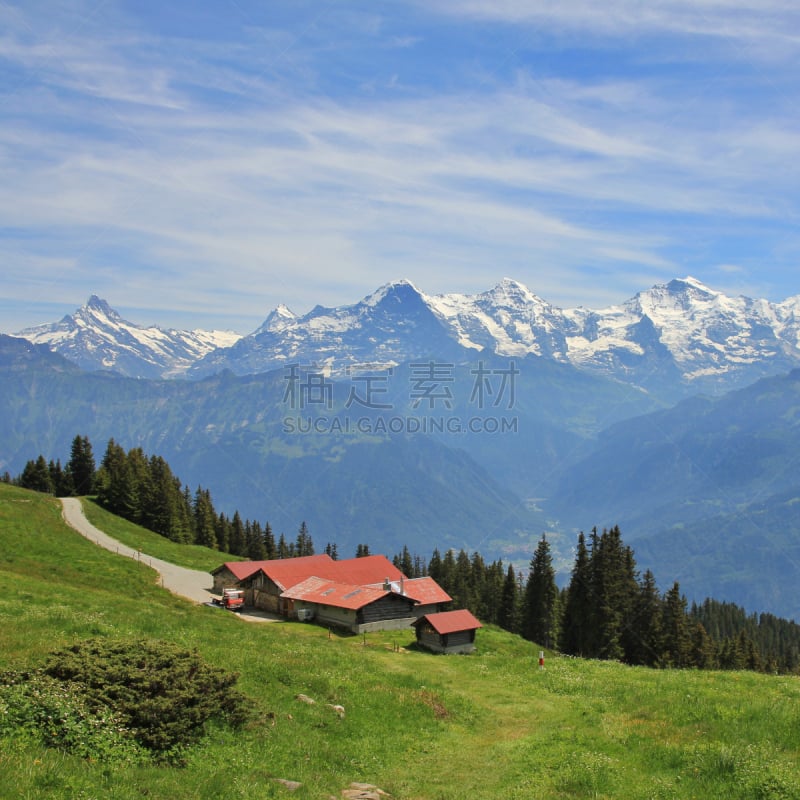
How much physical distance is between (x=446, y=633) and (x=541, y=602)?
45013 mm

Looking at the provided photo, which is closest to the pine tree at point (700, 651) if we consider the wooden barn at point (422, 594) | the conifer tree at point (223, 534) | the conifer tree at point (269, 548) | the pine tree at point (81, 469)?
the wooden barn at point (422, 594)

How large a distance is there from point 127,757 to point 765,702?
66.9 feet

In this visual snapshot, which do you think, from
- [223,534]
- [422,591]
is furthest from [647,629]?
[223,534]

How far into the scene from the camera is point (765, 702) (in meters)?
23.5

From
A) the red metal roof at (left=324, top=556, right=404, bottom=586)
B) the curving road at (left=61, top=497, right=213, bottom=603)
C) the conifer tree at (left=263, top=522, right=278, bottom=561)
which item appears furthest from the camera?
the conifer tree at (left=263, top=522, right=278, bottom=561)

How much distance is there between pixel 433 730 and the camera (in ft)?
77.6

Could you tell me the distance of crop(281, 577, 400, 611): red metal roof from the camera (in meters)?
62.7

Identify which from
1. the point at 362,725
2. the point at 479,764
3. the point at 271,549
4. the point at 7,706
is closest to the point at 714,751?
the point at 479,764

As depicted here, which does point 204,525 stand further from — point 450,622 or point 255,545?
point 450,622

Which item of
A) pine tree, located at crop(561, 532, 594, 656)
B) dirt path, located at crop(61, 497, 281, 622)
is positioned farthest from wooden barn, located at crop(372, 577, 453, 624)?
pine tree, located at crop(561, 532, 594, 656)

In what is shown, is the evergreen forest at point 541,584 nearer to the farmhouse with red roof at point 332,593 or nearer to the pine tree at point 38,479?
the pine tree at point 38,479

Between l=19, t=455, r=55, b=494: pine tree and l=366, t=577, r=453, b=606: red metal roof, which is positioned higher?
l=19, t=455, r=55, b=494: pine tree

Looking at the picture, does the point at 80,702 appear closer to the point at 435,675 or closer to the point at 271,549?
the point at 435,675

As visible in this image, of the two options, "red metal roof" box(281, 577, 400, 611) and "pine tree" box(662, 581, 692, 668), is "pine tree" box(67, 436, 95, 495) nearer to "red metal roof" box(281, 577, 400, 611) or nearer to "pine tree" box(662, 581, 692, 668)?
"red metal roof" box(281, 577, 400, 611)
